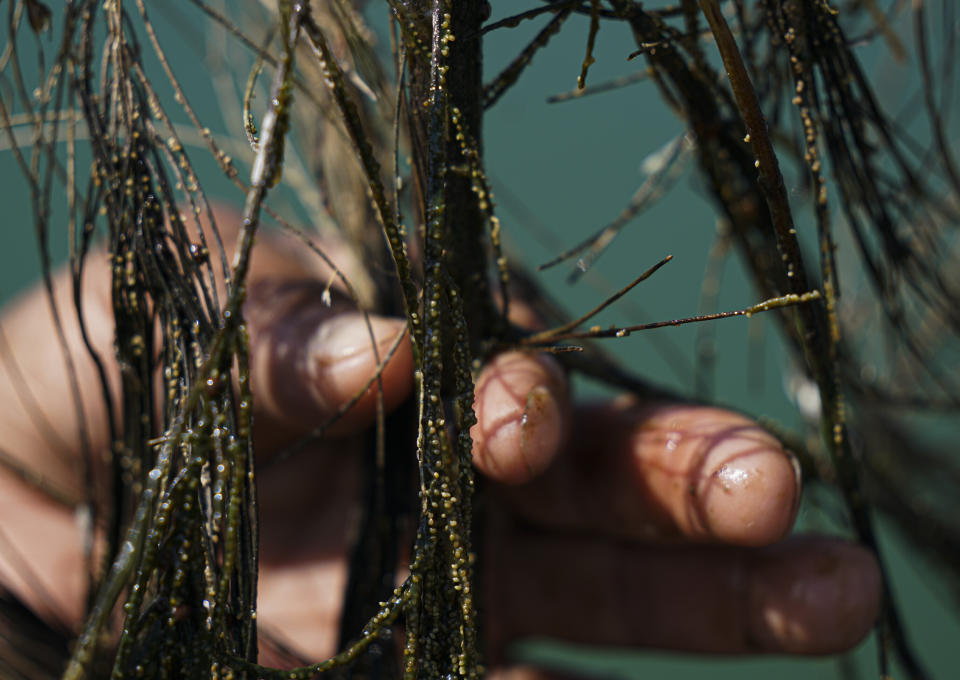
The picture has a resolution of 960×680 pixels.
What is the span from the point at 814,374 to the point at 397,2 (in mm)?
178

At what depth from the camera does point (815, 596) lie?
0.36 m

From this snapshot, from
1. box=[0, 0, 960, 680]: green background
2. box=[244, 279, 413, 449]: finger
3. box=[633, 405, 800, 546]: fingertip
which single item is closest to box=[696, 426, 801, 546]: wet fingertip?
box=[633, 405, 800, 546]: fingertip

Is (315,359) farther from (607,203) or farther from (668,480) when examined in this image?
(607,203)

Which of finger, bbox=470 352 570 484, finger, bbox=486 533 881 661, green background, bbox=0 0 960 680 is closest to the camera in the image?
finger, bbox=470 352 570 484

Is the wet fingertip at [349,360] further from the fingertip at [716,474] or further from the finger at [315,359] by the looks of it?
the fingertip at [716,474]

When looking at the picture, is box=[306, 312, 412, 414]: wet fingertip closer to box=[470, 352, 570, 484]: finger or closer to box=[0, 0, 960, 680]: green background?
box=[470, 352, 570, 484]: finger

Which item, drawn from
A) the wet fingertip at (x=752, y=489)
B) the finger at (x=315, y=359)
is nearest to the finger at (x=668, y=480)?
the wet fingertip at (x=752, y=489)

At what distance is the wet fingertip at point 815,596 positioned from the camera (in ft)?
1.14

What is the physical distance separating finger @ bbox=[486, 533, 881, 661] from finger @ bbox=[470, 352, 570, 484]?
15cm

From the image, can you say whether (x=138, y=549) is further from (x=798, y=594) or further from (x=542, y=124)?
(x=542, y=124)

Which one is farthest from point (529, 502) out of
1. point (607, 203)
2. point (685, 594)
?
point (607, 203)

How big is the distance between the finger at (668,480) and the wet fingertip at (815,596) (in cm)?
6

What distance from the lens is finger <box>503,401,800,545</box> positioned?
292 mm

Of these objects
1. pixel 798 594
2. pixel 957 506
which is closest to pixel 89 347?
pixel 798 594
